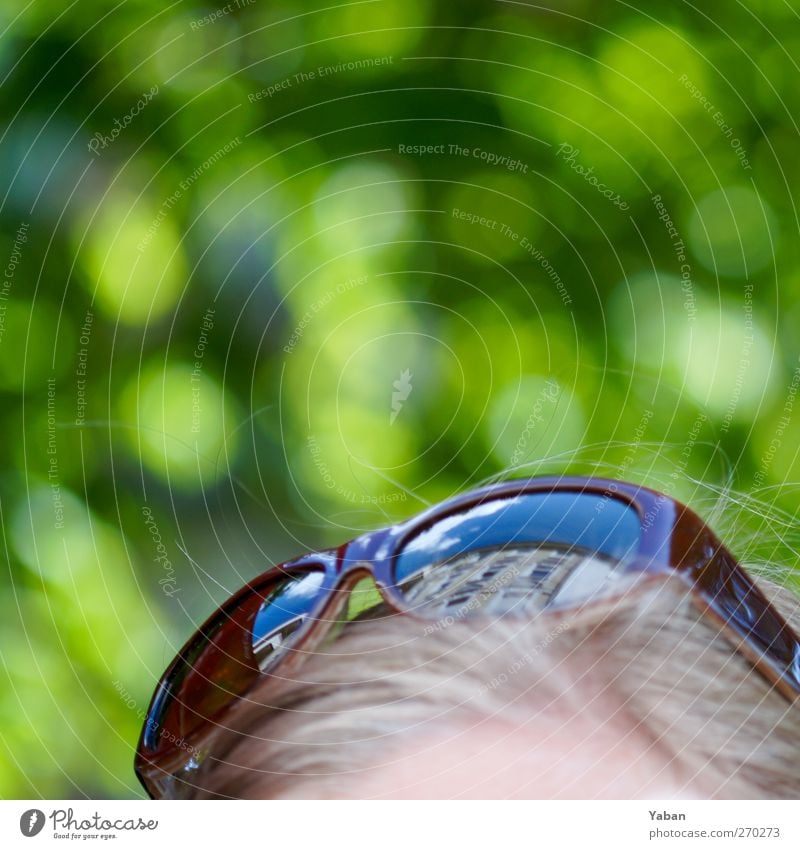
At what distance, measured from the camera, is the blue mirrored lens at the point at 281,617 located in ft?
1.14

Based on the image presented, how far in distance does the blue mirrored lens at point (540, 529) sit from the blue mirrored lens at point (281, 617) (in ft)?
0.13

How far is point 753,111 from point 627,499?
0.32m

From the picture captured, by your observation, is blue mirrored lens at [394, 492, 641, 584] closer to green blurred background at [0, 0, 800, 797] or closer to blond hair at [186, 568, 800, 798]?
blond hair at [186, 568, 800, 798]

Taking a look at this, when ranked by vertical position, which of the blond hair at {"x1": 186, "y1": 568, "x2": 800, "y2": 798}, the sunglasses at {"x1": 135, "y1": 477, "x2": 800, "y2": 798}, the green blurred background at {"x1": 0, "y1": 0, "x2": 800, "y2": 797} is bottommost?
the blond hair at {"x1": 186, "y1": 568, "x2": 800, "y2": 798}

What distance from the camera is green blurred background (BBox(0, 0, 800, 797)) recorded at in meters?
0.48

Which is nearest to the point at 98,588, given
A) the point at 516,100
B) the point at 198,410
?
the point at 198,410

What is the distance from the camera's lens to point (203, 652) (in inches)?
15.2

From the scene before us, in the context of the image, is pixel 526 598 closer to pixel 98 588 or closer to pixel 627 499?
pixel 627 499

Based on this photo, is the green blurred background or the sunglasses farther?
the green blurred background

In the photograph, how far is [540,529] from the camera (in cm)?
34

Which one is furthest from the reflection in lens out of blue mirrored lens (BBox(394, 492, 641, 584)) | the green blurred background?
the green blurred background

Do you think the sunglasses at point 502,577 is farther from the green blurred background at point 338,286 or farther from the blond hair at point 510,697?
the green blurred background at point 338,286

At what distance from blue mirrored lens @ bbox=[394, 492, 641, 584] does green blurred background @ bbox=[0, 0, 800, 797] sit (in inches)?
5.6

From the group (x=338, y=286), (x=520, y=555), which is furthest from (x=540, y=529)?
(x=338, y=286)
